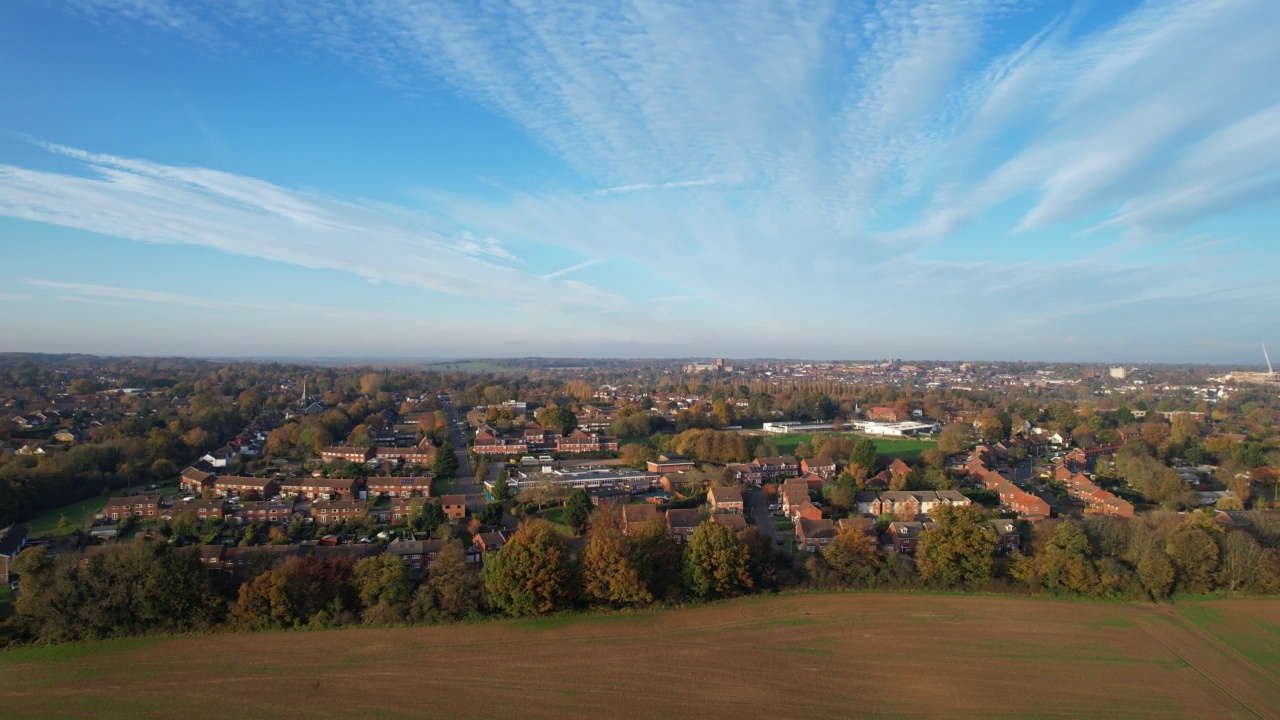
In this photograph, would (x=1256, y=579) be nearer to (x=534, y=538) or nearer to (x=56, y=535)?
(x=534, y=538)

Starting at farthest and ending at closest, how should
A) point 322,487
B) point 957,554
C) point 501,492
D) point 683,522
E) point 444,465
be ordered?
1. point 444,465
2. point 322,487
3. point 501,492
4. point 683,522
5. point 957,554

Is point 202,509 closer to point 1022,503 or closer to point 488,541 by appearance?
point 488,541

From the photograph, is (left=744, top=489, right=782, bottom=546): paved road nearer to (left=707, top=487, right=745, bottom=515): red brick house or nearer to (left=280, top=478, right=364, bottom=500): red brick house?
(left=707, top=487, right=745, bottom=515): red brick house

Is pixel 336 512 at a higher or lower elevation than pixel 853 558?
lower

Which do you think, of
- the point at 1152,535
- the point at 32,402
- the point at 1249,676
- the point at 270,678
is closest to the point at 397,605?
the point at 270,678

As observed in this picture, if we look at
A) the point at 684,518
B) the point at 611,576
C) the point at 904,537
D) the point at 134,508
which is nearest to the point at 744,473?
the point at 684,518

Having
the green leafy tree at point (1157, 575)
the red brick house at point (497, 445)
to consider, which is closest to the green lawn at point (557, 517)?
the red brick house at point (497, 445)

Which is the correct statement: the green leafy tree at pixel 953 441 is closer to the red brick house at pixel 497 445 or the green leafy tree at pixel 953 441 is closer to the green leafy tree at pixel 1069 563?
the green leafy tree at pixel 1069 563
